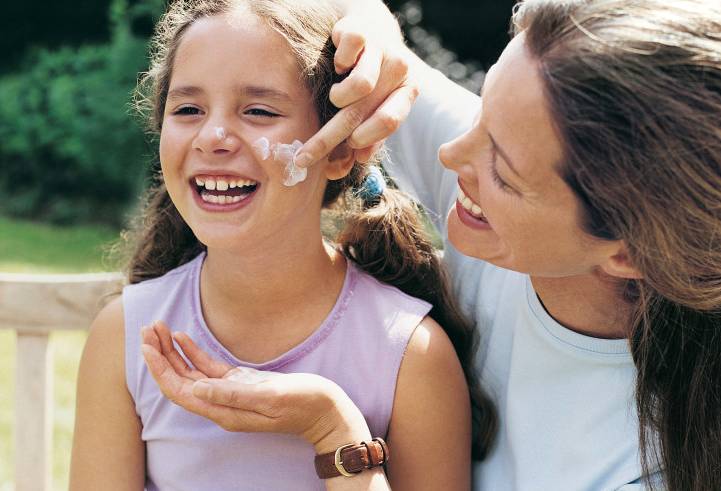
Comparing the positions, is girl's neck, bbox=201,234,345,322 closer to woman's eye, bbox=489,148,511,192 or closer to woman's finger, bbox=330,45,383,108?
woman's finger, bbox=330,45,383,108

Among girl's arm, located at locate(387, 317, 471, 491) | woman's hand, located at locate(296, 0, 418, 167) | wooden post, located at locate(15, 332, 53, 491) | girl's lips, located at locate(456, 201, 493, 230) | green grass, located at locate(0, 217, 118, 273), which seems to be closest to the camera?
woman's hand, located at locate(296, 0, 418, 167)

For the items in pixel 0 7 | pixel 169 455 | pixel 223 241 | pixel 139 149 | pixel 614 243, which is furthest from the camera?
Result: pixel 0 7

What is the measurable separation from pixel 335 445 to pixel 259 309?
437 mm

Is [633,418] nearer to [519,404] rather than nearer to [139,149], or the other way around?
[519,404]

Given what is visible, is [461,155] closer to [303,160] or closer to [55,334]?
[303,160]

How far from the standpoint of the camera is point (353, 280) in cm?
250

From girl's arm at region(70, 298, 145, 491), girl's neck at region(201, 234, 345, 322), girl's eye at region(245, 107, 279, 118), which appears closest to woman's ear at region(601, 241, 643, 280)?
girl's neck at region(201, 234, 345, 322)

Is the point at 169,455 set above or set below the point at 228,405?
below

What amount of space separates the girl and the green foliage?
17.6 feet

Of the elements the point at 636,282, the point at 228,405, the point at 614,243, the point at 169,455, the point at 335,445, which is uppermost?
the point at 614,243

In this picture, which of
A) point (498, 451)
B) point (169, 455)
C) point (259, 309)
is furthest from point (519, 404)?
point (169, 455)

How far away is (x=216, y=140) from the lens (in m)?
2.13

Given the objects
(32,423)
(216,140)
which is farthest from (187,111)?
(32,423)

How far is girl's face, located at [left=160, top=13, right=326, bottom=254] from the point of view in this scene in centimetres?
216
